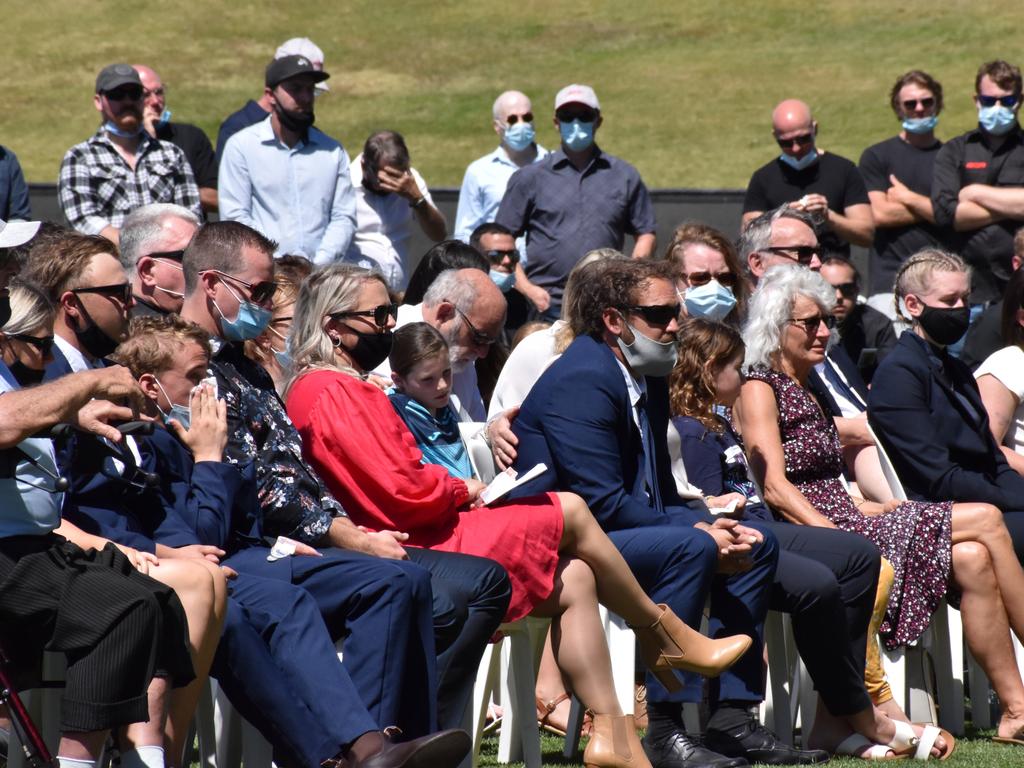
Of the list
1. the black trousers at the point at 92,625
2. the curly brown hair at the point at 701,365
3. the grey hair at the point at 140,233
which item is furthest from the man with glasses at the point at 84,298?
the curly brown hair at the point at 701,365

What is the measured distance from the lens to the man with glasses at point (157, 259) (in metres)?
6.51

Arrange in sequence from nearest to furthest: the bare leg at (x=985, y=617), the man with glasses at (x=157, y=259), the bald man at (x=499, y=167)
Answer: the man with glasses at (x=157, y=259)
the bare leg at (x=985, y=617)
the bald man at (x=499, y=167)

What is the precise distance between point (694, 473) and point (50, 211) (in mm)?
7415

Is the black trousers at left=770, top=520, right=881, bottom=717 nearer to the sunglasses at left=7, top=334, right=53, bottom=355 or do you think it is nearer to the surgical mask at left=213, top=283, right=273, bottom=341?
the surgical mask at left=213, top=283, right=273, bottom=341

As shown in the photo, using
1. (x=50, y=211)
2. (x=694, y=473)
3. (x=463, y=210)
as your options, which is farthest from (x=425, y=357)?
(x=50, y=211)

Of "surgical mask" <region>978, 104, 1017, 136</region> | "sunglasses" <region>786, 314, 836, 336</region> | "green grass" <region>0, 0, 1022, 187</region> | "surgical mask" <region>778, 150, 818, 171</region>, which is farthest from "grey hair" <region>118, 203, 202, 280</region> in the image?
"green grass" <region>0, 0, 1022, 187</region>

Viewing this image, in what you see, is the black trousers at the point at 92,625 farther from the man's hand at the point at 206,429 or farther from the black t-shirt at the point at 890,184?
the black t-shirt at the point at 890,184

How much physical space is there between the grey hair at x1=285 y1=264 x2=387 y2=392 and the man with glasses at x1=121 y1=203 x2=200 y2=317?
2.10 ft

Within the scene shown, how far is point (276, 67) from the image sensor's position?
9359 mm

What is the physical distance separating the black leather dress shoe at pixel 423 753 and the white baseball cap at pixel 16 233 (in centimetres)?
172

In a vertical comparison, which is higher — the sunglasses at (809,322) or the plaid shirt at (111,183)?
the plaid shirt at (111,183)

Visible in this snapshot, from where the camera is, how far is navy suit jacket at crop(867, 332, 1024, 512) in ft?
24.2

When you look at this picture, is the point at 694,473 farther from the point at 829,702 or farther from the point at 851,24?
the point at 851,24

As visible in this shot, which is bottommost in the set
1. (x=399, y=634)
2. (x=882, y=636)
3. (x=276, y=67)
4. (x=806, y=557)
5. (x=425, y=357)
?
(x=882, y=636)
